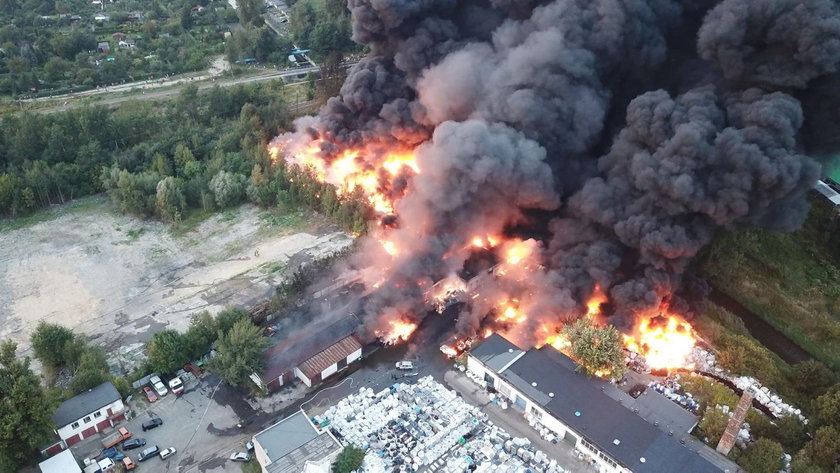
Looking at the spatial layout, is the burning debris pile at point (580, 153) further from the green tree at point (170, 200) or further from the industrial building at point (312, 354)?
the green tree at point (170, 200)

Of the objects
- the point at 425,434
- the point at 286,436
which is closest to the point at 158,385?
the point at 286,436

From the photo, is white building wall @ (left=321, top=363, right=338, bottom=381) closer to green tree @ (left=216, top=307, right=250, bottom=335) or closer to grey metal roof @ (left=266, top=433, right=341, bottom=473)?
grey metal roof @ (left=266, top=433, right=341, bottom=473)

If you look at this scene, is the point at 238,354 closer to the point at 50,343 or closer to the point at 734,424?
the point at 50,343

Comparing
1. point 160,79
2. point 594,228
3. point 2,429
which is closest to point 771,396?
point 594,228

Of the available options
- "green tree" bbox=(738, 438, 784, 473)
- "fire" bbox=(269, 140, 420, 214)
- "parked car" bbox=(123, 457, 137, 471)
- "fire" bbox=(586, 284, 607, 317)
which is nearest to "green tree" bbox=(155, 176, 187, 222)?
"fire" bbox=(269, 140, 420, 214)

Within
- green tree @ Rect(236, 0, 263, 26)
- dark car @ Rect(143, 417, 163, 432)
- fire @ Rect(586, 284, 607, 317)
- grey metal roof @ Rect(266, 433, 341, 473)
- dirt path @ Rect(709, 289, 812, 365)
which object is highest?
green tree @ Rect(236, 0, 263, 26)

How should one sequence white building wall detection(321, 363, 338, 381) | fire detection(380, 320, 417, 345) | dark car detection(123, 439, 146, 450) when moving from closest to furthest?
1. dark car detection(123, 439, 146, 450)
2. white building wall detection(321, 363, 338, 381)
3. fire detection(380, 320, 417, 345)
